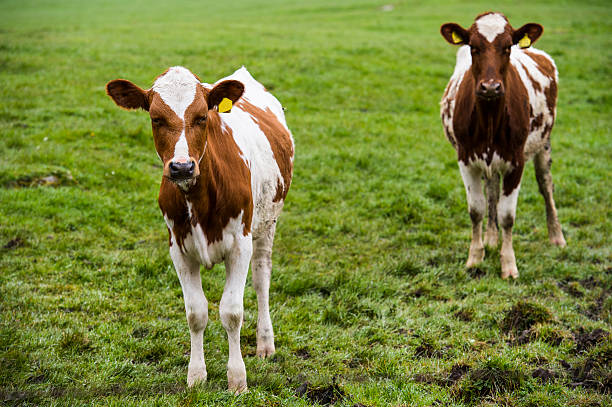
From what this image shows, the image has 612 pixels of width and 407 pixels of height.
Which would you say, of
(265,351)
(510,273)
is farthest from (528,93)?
(265,351)

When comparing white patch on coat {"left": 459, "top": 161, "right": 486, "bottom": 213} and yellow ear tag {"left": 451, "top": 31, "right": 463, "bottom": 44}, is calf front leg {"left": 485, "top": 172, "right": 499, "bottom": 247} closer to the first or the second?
white patch on coat {"left": 459, "top": 161, "right": 486, "bottom": 213}

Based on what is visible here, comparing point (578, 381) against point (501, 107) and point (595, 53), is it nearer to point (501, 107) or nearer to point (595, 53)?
point (501, 107)

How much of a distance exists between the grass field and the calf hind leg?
0.34 meters

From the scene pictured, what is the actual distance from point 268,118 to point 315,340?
7.64 feet

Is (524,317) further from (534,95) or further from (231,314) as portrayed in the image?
(534,95)

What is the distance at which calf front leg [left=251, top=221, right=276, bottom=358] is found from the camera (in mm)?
5484

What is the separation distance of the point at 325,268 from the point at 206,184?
3.52 metres

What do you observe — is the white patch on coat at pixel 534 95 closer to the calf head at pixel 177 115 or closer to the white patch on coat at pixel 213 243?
the white patch on coat at pixel 213 243

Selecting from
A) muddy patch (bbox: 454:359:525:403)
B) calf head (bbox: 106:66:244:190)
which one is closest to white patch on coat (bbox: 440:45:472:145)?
muddy patch (bbox: 454:359:525:403)

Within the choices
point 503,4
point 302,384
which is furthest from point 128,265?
point 503,4

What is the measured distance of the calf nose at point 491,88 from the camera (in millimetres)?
6488

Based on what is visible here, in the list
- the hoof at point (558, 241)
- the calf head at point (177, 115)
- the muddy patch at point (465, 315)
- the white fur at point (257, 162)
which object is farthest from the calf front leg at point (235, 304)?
the hoof at point (558, 241)

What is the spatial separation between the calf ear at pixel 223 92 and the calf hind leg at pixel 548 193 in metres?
5.87

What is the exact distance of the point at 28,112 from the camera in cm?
1273
